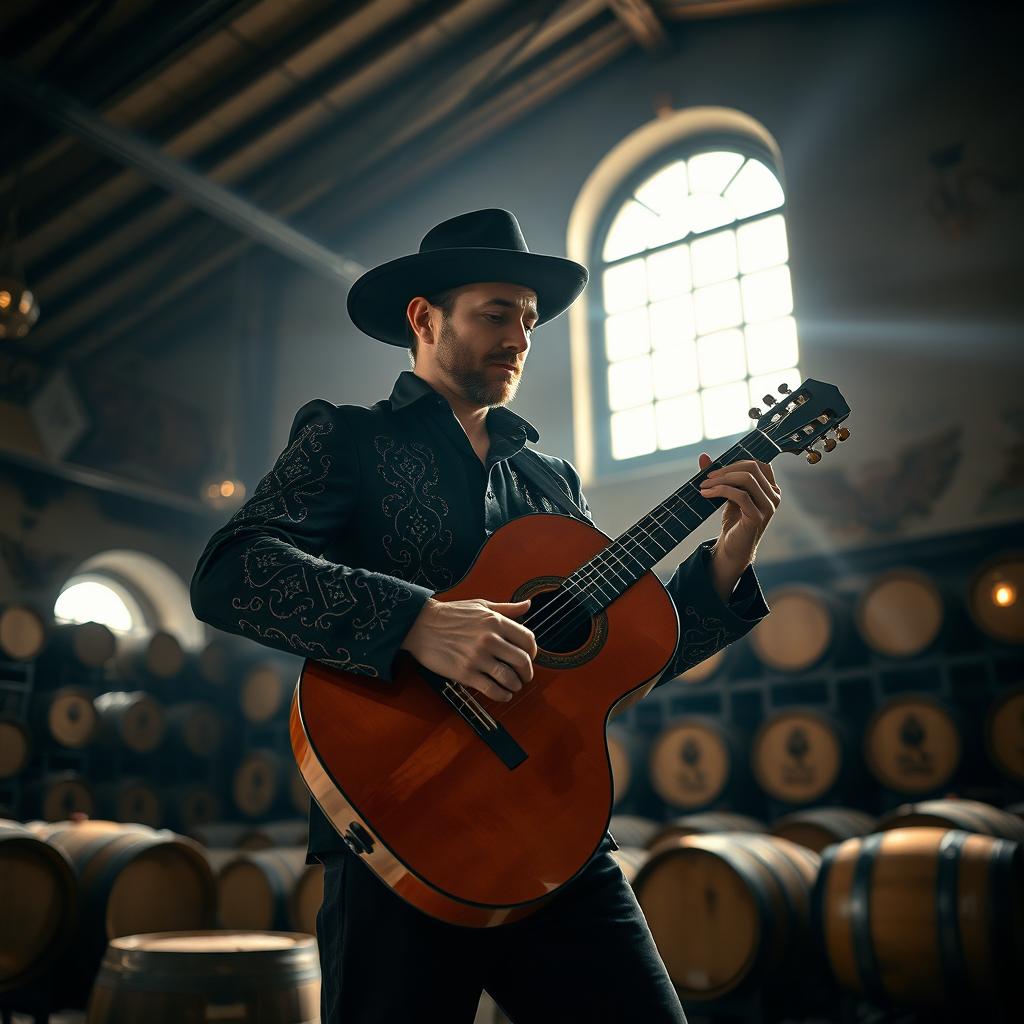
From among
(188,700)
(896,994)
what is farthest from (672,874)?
(188,700)

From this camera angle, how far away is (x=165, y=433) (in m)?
11.8

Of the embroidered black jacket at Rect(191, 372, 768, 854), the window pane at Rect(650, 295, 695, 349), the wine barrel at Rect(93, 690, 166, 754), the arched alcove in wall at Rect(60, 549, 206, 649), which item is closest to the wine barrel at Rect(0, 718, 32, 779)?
the wine barrel at Rect(93, 690, 166, 754)

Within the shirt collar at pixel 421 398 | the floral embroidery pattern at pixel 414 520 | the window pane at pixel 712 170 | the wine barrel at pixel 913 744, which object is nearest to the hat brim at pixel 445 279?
the shirt collar at pixel 421 398

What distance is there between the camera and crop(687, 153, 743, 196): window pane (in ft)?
31.6

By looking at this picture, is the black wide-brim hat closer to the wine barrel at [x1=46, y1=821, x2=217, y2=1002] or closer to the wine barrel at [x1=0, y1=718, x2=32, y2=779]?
the wine barrel at [x1=46, y1=821, x2=217, y2=1002]

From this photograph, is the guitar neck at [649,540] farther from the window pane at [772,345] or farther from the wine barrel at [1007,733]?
the window pane at [772,345]

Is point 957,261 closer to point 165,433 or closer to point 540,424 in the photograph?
point 540,424

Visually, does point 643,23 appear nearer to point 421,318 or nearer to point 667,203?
point 667,203

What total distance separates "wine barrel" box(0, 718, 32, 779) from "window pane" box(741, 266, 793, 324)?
7.31 metres

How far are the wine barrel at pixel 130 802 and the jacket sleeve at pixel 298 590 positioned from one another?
888cm

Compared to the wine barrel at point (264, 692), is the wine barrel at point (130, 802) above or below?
below

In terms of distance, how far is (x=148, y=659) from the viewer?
10148mm

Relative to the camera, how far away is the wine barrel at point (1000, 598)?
6207 millimetres

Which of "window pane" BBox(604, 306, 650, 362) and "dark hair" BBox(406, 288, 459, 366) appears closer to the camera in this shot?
"dark hair" BBox(406, 288, 459, 366)
